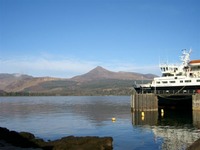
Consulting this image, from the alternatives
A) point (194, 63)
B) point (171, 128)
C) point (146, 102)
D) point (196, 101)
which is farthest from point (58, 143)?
point (194, 63)

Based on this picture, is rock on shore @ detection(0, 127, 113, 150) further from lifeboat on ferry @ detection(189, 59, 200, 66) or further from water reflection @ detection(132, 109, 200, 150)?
lifeboat on ferry @ detection(189, 59, 200, 66)

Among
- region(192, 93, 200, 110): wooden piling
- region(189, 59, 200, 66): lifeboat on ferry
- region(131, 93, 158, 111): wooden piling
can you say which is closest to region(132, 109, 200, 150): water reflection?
region(131, 93, 158, 111): wooden piling

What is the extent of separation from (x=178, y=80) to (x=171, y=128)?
78.9 feet

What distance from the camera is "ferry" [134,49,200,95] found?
237ft

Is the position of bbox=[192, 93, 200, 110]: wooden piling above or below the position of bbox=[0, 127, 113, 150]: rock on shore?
above

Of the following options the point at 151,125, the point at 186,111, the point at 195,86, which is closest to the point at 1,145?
the point at 151,125

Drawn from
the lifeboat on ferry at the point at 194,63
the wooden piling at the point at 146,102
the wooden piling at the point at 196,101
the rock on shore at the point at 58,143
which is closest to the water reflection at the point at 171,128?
the wooden piling at the point at 146,102

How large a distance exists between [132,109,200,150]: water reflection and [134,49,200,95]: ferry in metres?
5.65

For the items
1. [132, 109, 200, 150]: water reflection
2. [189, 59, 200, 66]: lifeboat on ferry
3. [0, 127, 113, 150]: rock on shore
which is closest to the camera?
[0, 127, 113, 150]: rock on shore

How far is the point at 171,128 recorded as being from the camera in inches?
2071

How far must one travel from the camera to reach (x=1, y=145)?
27.4 m

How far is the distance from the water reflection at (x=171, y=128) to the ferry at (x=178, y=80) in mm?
5647

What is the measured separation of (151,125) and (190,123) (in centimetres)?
767

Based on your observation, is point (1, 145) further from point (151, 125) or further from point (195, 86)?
point (195, 86)
